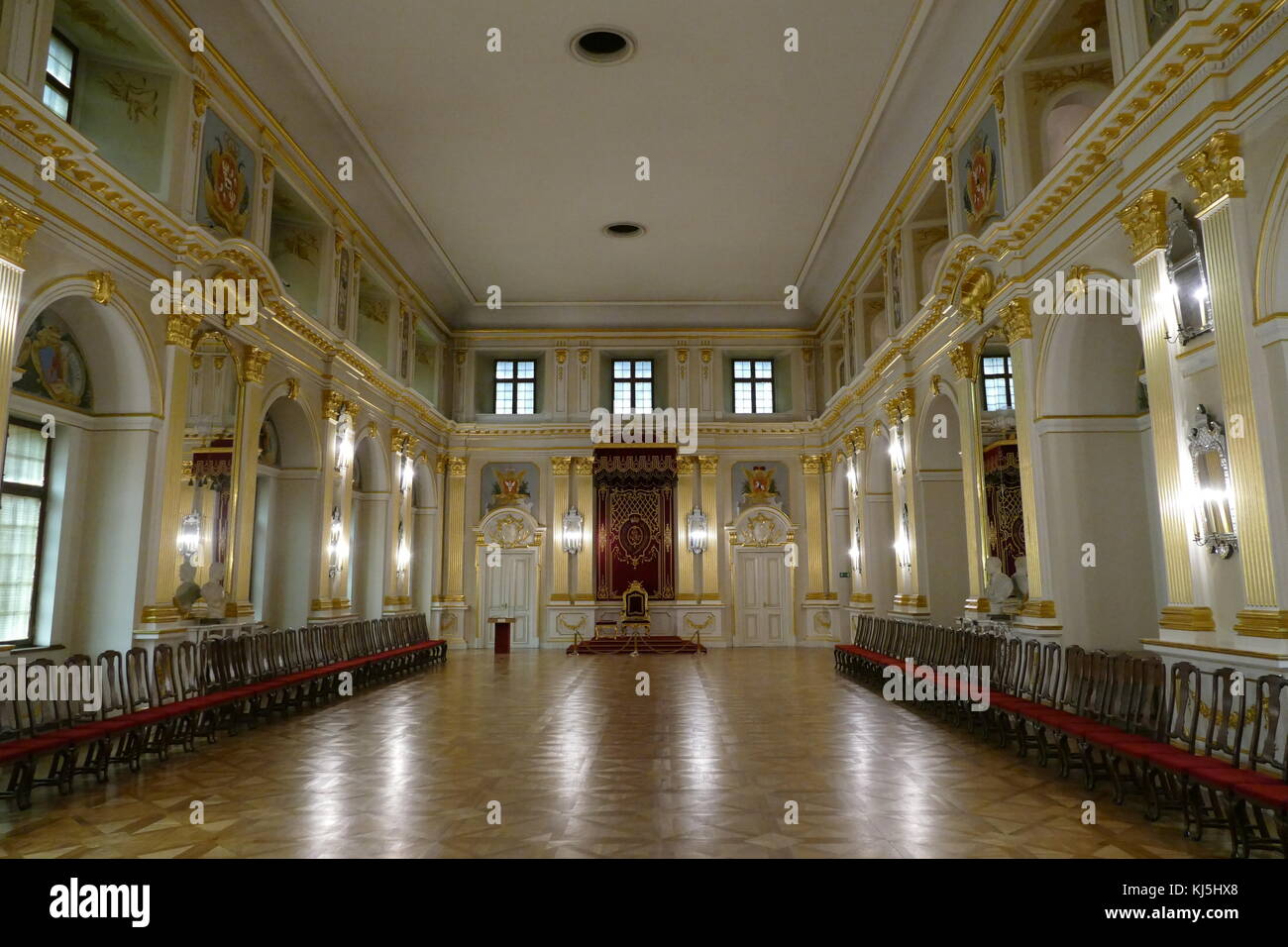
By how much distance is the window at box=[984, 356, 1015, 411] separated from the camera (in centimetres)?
1501

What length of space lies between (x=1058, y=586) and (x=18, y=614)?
10.2 m

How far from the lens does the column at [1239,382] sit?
5.29 metres

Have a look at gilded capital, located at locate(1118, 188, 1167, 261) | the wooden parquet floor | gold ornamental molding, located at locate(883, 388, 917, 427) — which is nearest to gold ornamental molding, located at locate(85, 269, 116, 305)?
the wooden parquet floor

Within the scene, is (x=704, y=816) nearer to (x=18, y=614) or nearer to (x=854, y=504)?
(x=18, y=614)

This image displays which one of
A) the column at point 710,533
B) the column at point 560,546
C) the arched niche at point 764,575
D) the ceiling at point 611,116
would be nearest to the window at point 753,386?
the column at point 710,533

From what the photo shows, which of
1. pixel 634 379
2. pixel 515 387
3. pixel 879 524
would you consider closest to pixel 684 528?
pixel 634 379

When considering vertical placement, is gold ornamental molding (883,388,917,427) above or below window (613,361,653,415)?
below

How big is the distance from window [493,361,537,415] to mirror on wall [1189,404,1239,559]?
15329mm

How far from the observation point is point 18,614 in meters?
7.71

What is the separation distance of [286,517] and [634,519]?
8531 millimetres

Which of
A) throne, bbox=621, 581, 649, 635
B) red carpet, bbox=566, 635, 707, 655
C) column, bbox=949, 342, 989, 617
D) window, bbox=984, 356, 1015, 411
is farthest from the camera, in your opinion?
throne, bbox=621, 581, 649, 635

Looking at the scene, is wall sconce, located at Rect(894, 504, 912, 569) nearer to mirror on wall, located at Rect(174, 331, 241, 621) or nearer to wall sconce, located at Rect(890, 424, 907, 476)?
wall sconce, located at Rect(890, 424, 907, 476)

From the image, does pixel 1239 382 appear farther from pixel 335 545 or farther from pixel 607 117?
pixel 335 545

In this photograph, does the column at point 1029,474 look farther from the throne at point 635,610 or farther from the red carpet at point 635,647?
the throne at point 635,610
